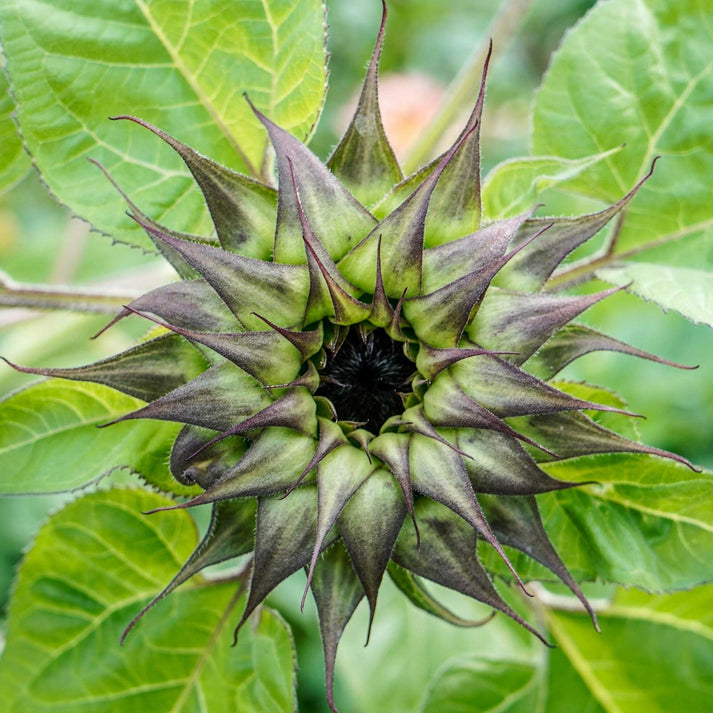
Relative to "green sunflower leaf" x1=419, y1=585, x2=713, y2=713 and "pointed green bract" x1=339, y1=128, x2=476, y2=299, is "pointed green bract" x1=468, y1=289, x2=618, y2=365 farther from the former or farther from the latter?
"green sunflower leaf" x1=419, y1=585, x2=713, y2=713

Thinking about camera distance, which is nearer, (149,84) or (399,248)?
(399,248)

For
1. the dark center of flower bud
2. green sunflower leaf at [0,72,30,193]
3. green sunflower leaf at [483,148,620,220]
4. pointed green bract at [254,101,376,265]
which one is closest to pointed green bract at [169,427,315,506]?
the dark center of flower bud

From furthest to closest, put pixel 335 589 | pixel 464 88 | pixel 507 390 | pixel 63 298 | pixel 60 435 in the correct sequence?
pixel 464 88
pixel 63 298
pixel 60 435
pixel 335 589
pixel 507 390

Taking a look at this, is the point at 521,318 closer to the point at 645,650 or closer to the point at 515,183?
the point at 515,183

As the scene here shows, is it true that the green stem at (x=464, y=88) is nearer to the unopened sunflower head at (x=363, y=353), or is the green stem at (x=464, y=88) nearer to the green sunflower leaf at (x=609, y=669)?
the unopened sunflower head at (x=363, y=353)

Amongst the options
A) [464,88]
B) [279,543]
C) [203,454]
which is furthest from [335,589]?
[464,88]

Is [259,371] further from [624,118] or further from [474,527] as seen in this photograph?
[624,118]

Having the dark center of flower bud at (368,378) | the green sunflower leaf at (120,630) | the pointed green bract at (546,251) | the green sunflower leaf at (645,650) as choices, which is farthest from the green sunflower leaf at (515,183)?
the green sunflower leaf at (645,650)

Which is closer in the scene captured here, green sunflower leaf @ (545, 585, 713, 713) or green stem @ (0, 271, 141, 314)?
green stem @ (0, 271, 141, 314)
